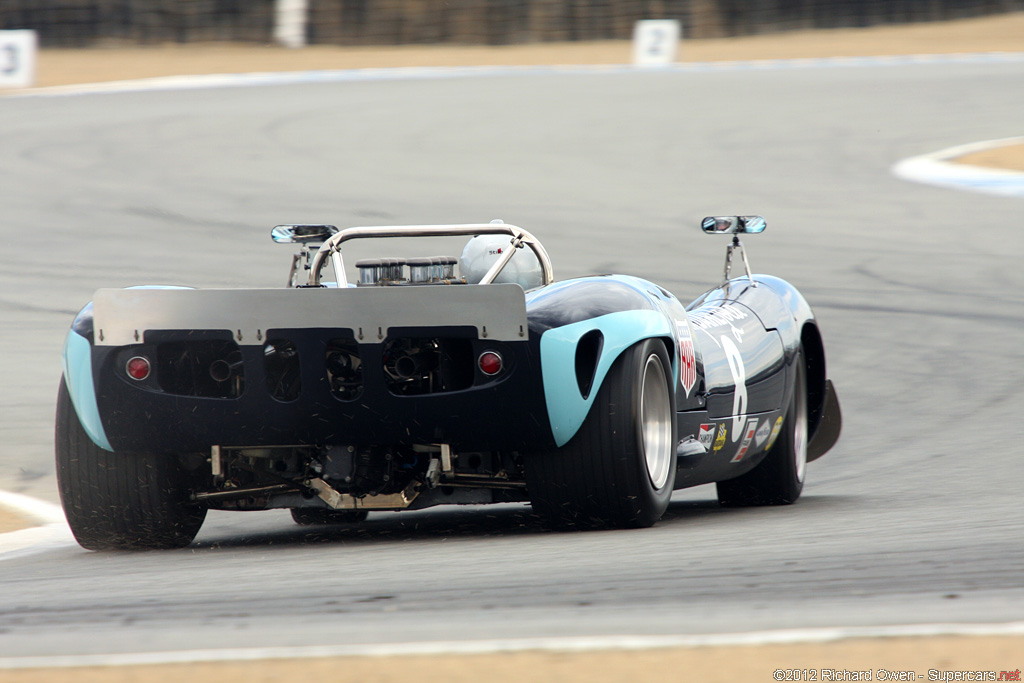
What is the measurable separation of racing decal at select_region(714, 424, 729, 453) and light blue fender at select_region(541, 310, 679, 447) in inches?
36.6

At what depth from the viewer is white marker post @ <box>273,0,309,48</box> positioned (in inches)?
1363

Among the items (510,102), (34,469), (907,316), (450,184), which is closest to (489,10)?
(510,102)

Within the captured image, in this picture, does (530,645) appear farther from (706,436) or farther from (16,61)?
(16,61)

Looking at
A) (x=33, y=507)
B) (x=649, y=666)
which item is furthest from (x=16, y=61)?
(x=649, y=666)

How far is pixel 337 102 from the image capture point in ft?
76.7

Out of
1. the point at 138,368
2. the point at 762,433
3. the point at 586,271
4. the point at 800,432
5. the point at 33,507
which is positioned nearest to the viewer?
the point at 138,368

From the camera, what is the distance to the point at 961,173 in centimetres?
1747

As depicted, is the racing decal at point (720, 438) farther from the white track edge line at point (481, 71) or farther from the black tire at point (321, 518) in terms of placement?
the white track edge line at point (481, 71)

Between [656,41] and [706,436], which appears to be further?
[656,41]

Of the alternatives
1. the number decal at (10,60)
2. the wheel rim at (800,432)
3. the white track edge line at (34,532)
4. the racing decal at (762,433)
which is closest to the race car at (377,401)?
the white track edge line at (34,532)

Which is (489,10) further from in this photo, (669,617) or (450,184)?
(669,617)

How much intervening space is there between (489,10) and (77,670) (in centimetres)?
3320

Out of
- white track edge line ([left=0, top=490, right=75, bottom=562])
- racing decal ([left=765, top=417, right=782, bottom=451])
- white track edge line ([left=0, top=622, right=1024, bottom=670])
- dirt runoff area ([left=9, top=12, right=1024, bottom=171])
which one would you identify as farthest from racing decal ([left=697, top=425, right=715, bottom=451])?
dirt runoff area ([left=9, top=12, right=1024, bottom=171])

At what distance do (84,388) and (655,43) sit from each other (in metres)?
26.8
